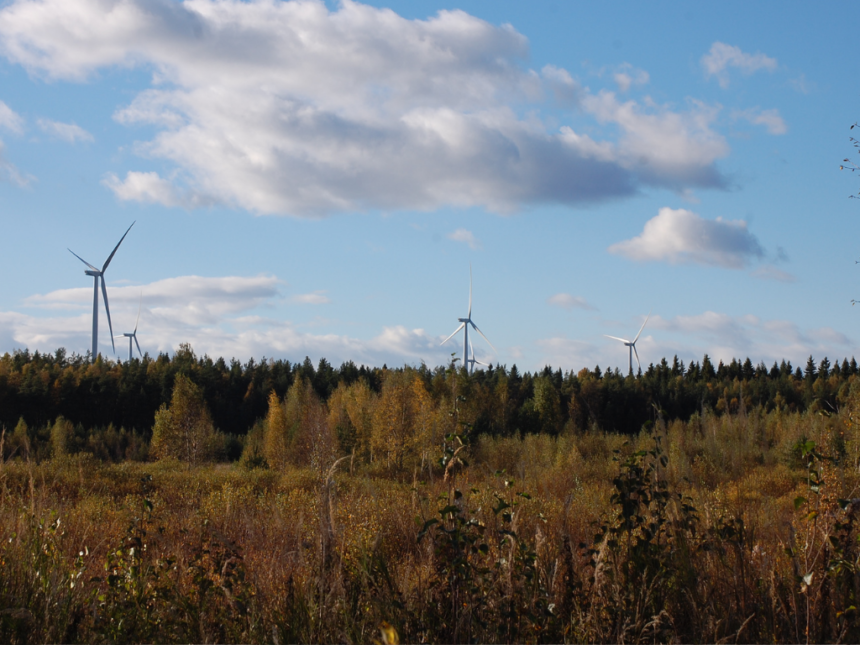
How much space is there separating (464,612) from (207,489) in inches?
1057

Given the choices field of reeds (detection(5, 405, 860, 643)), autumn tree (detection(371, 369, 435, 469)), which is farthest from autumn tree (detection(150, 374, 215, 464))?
field of reeds (detection(5, 405, 860, 643))

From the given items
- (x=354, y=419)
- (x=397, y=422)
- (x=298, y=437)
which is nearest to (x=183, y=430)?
(x=298, y=437)

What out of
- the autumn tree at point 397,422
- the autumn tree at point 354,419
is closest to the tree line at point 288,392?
the autumn tree at point 354,419

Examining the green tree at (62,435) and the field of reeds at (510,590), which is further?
the green tree at (62,435)

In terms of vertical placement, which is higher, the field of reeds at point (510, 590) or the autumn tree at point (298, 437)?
the field of reeds at point (510, 590)

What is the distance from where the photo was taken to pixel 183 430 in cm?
6050

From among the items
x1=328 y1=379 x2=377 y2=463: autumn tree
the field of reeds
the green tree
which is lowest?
→ the green tree

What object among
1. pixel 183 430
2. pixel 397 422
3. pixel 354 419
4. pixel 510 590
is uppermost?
pixel 510 590

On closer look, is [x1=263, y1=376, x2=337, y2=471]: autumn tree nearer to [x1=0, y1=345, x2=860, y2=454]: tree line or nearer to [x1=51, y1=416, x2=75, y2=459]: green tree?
[x1=0, y1=345, x2=860, y2=454]: tree line

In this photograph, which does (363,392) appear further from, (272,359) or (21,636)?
(21,636)

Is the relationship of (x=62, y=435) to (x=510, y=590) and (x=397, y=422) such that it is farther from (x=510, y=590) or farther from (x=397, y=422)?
(x=510, y=590)

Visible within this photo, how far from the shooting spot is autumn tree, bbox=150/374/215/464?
58.9 meters

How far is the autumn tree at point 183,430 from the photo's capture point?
58.9 meters

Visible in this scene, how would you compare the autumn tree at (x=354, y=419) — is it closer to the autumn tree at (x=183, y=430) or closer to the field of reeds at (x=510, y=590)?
the autumn tree at (x=183, y=430)
